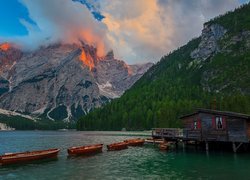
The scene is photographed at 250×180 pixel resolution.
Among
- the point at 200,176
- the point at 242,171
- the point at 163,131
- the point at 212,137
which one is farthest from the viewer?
the point at 163,131

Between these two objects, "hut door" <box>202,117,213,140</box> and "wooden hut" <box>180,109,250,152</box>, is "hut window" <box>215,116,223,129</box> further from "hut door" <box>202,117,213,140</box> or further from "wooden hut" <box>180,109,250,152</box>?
"hut door" <box>202,117,213,140</box>

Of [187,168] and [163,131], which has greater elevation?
[163,131]

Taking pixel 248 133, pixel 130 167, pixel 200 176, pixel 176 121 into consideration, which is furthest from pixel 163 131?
pixel 176 121

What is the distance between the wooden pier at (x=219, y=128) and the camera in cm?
6331

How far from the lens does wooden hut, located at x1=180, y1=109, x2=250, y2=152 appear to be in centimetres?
6322

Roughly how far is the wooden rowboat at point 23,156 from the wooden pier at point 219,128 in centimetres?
3311

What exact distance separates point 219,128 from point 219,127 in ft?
0.74

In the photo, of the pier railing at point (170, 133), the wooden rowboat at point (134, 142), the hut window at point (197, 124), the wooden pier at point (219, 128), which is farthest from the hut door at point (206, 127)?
the wooden rowboat at point (134, 142)

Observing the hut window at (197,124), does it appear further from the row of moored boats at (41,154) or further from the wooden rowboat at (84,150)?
the wooden rowboat at (84,150)

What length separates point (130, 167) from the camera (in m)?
51.1

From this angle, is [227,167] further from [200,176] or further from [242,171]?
[200,176]

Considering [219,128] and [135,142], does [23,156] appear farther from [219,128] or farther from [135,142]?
[135,142]

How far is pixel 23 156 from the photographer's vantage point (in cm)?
5909

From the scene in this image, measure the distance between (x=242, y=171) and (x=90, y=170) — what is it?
78.3 ft
